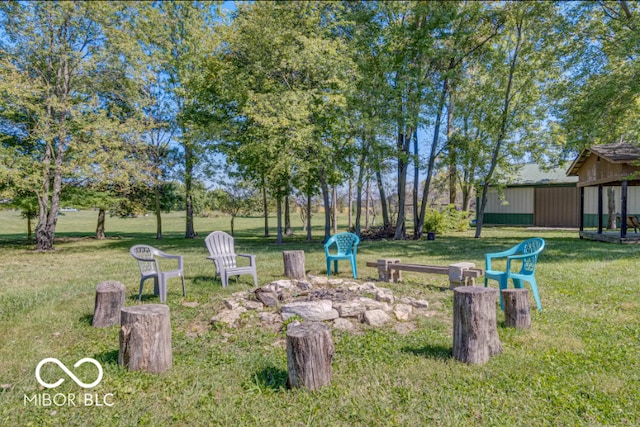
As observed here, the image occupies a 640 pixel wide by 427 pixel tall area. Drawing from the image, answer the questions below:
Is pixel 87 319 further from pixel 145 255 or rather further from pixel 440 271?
pixel 440 271

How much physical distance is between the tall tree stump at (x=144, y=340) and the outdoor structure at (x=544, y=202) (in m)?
19.0

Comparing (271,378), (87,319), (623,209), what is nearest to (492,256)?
(271,378)

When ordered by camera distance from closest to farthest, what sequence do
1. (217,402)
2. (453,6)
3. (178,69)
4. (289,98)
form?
1. (217,402)
2. (289,98)
3. (453,6)
4. (178,69)

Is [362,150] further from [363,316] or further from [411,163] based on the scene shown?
[363,316]

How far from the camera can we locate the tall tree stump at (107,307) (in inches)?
166

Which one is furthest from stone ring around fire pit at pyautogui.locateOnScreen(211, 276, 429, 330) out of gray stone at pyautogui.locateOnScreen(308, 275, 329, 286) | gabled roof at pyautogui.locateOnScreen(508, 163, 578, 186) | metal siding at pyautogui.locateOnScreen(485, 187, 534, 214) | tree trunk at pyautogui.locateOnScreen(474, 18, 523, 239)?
metal siding at pyautogui.locateOnScreen(485, 187, 534, 214)

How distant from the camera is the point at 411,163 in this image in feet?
47.3

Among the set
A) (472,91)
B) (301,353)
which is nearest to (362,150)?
(472,91)

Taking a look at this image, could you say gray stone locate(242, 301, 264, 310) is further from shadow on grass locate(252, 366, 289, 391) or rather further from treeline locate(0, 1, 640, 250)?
treeline locate(0, 1, 640, 250)

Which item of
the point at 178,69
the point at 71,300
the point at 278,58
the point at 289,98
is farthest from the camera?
the point at 178,69

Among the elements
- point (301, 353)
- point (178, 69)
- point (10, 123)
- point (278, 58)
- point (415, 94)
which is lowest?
point (301, 353)

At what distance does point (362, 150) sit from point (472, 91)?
219 inches

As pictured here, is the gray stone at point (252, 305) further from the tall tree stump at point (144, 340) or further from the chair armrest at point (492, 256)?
the chair armrest at point (492, 256)

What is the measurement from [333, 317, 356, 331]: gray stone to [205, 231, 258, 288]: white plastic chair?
2105mm
